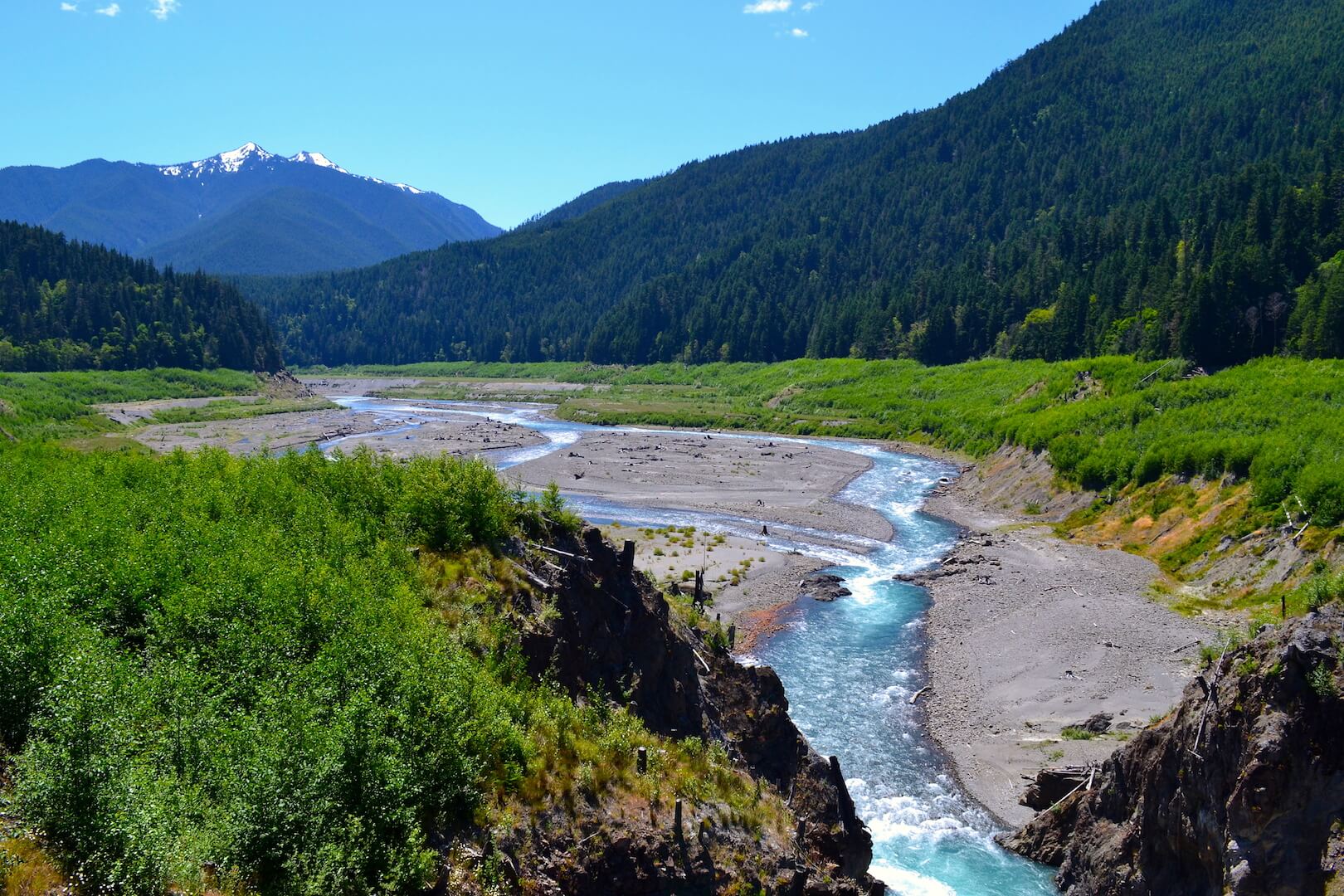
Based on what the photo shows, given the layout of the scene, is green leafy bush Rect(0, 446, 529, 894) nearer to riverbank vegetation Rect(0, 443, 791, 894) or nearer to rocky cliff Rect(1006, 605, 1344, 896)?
riverbank vegetation Rect(0, 443, 791, 894)

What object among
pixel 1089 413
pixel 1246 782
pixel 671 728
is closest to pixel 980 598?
pixel 1246 782

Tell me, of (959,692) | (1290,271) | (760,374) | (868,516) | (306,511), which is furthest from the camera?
(760,374)

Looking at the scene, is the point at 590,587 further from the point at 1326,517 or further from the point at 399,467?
the point at 1326,517

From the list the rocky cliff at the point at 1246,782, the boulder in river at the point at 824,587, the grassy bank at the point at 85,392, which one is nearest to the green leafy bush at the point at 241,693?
the rocky cliff at the point at 1246,782

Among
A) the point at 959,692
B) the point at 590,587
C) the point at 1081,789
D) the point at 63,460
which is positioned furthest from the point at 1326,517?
the point at 63,460

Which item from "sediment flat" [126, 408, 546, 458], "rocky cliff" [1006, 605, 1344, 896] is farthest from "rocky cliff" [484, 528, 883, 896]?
"sediment flat" [126, 408, 546, 458]

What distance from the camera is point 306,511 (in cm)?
2120

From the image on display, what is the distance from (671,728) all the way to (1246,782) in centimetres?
1276

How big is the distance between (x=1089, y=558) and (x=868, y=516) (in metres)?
19.4

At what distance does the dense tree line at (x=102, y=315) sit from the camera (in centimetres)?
15112

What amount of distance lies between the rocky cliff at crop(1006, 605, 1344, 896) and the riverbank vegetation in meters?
9.40

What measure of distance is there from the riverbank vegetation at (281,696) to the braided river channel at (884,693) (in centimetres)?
979

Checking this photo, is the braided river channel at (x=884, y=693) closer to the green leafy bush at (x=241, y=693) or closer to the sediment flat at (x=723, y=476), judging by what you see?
the sediment flat at (x=723, y=476)

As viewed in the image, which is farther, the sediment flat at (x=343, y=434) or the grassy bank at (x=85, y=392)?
the sediment flat at (x=343, y=434)
